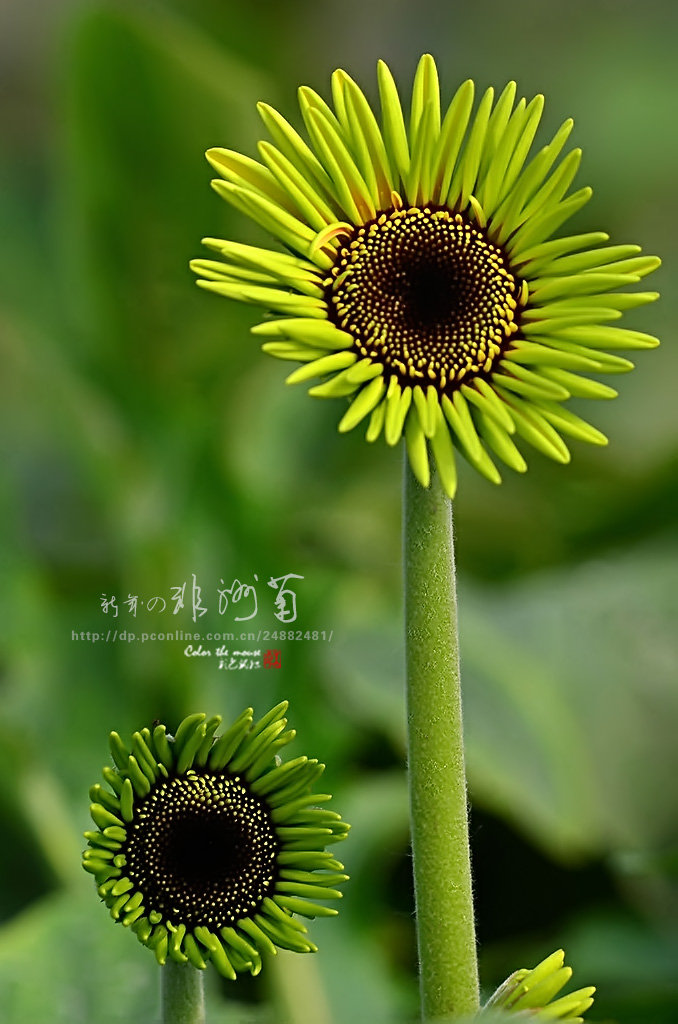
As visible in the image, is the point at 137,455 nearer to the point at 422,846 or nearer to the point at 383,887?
the point at 383,887

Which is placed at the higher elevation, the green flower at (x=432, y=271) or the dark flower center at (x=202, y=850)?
the green flower at (x=432, y=271)

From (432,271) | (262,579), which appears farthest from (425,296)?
(262,579)

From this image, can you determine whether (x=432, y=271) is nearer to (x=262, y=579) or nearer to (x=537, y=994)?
(x=537, y=994)

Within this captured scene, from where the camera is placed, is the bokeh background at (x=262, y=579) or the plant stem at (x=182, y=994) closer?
the plant stem at (x=182, y=994)

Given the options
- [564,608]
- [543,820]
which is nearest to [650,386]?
[564,608]

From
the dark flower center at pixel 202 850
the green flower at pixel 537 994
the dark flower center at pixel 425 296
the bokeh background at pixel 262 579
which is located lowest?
the green flower at pixel 537 994
